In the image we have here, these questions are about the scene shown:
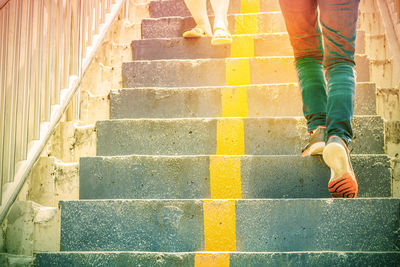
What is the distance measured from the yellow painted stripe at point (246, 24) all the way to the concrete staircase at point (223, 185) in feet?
1.96

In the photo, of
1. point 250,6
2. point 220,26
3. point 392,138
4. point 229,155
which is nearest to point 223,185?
point 229,155

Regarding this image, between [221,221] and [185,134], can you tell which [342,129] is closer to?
[221,221]

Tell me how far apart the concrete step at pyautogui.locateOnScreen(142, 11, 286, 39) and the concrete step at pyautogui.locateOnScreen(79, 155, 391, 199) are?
1.50 m

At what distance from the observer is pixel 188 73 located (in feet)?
8.94

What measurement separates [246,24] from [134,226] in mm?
1918

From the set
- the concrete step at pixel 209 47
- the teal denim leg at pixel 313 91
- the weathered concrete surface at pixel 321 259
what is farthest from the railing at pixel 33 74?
the teal denim leg at pixel 313 91

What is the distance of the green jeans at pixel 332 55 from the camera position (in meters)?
1.70

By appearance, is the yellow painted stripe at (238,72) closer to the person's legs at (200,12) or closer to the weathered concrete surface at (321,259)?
the person's legs at (200,12)

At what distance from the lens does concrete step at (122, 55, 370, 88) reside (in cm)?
267

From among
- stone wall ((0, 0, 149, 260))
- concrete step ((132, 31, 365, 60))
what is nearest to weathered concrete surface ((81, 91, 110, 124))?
stone wall ((0, 0, 149, 260))

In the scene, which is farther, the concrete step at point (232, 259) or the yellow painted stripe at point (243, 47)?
the yellow painted stripe at point (243, 47)

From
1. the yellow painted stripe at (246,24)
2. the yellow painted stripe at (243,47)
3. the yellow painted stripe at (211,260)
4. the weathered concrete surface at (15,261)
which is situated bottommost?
the weathered concrete surface at (15,261)

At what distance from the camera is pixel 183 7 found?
3617 millimetres

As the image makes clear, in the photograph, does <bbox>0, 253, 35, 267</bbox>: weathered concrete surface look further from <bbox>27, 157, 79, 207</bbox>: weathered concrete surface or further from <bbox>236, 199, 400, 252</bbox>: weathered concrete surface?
<bbox>236, 199, 400, 252</bbox>: weathered concrete surface
